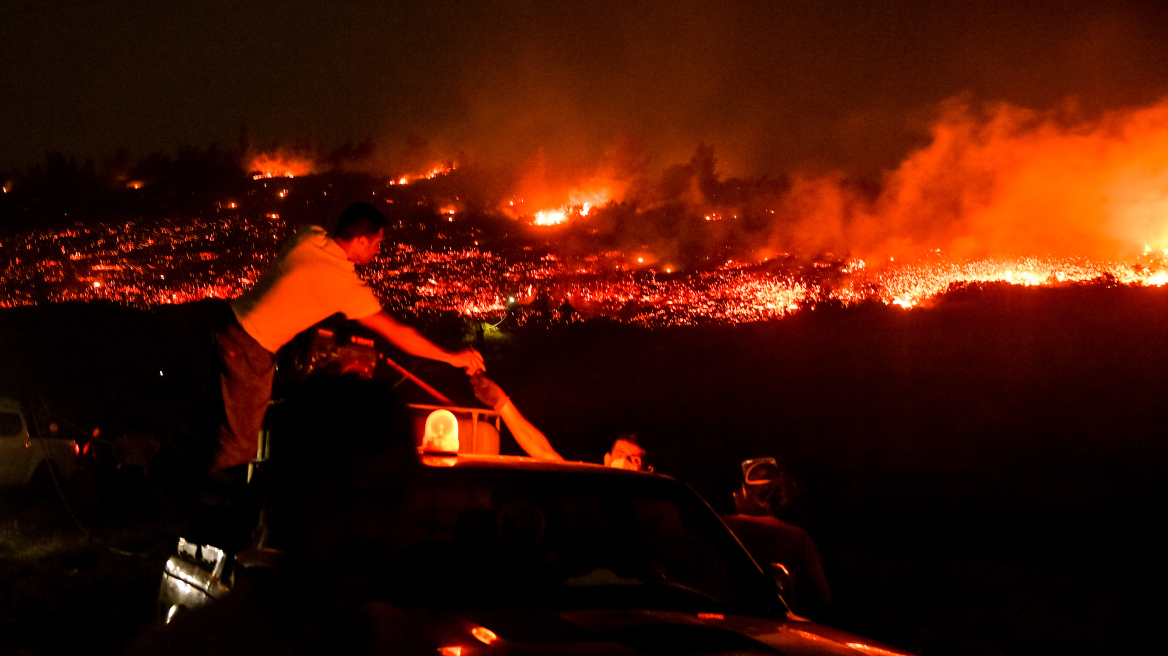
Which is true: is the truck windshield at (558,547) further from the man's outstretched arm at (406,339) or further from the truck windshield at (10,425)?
the truck windshield at (10,425)

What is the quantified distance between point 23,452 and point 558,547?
59.1 feet

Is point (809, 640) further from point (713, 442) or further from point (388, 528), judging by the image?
point (713, 442)

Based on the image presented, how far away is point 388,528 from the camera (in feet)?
11.6

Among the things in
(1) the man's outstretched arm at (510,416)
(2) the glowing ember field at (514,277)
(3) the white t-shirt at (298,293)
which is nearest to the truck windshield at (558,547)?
(1) the man's outstretched arm at (510,416)

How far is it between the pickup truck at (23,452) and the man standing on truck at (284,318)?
1577 centimetres

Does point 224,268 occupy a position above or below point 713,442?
above

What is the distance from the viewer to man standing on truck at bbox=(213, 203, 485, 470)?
509 centimetres

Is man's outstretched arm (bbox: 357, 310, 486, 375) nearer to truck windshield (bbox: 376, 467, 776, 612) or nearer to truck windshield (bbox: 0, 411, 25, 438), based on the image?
truck windshield (bbox: 376, 467, 776, 612)

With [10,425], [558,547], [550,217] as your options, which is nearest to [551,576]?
[558,547]

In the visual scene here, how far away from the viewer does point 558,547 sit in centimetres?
403

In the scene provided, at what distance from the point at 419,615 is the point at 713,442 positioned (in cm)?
1606

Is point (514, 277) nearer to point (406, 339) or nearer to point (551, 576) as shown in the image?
point (406, 339)

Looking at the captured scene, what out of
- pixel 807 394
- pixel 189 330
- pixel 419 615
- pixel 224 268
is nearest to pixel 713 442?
pixel 807 394

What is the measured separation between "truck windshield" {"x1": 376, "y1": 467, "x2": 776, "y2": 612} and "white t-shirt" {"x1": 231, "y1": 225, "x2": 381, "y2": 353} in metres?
1.62
